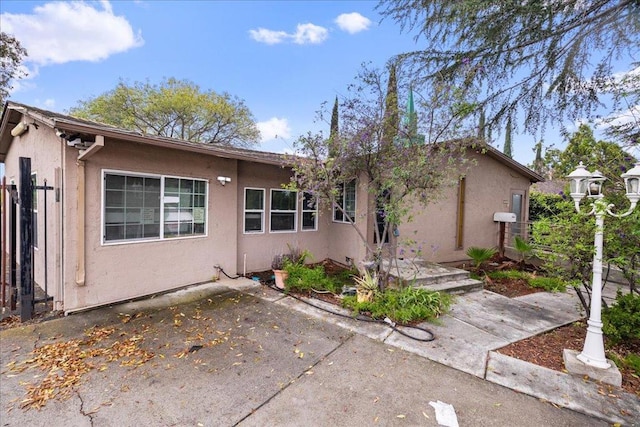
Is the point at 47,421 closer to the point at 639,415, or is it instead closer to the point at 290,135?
the point at 290,135

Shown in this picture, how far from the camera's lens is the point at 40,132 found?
5375mm

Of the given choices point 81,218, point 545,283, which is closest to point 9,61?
point 81,218

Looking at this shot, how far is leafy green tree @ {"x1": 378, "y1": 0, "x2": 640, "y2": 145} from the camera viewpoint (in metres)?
4.63

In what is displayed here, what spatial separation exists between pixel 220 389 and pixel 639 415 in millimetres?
3860

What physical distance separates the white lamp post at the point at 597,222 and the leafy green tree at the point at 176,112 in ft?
67.3

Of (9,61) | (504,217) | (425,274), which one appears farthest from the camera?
(9,61)

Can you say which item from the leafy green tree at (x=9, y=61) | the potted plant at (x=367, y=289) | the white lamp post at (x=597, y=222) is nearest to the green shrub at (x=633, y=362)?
the white lamp post at (x=597, y=222)

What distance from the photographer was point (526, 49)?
5.14 m

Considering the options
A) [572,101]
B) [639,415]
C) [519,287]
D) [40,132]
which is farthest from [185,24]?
[639,415]

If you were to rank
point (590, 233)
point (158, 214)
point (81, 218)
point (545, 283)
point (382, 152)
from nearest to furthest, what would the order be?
point (590, 233)
point (81, 218)
point (382, 152)
point (158, 214)
point (545, 283)

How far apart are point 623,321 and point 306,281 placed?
488 centimetres

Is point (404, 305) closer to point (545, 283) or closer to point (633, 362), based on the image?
point (633, 362)

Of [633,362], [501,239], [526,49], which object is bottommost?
[633,362]

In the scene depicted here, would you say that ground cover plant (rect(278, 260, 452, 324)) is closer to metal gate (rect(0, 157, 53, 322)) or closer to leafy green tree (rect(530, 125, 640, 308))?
leafy green tree (rect(530, 125, 640, 308))
